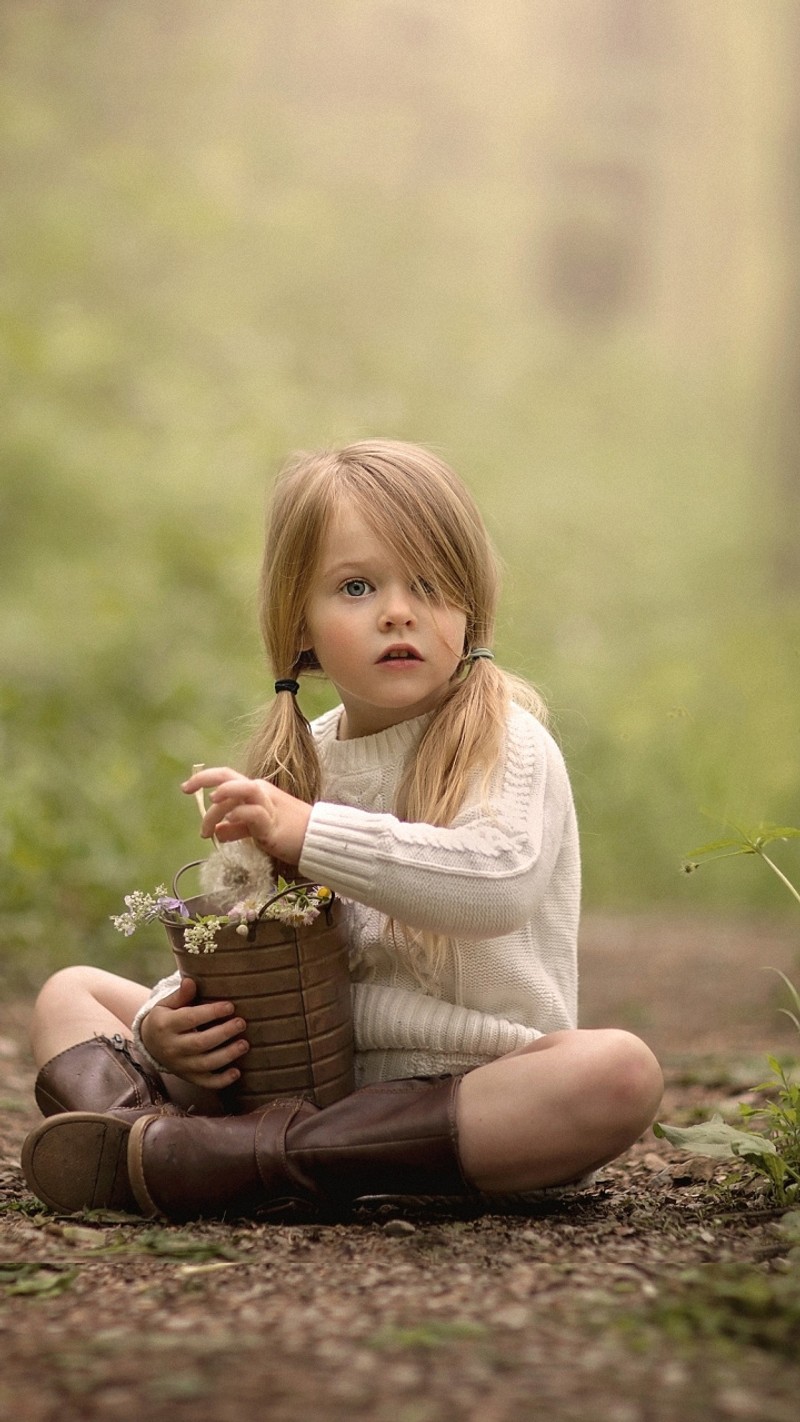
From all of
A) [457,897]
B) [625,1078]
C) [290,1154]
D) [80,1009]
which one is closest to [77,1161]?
[290,1154]

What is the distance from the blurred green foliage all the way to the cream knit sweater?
1.79 m

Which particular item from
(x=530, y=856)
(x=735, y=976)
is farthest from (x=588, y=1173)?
(x=735, y=976)

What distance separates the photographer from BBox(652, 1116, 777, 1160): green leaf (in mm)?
1970

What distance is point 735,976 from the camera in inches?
196

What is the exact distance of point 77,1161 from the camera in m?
2.07

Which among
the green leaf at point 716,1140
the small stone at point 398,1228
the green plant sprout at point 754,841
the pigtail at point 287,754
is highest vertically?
the pigtail at point 287,754

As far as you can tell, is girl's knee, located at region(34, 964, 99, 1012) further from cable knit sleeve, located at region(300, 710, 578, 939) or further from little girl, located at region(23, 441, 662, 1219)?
cable knit sleeve, located at region(300, 710, 578, 939)

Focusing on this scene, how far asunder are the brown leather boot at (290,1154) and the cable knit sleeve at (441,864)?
0.25 metres

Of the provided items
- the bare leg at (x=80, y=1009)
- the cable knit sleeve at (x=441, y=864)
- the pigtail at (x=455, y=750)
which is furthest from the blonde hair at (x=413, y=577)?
the bare leg at (x=80, y=1009)

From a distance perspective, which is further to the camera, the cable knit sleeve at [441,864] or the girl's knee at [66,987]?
Answer: the girl's knee at [66,987]

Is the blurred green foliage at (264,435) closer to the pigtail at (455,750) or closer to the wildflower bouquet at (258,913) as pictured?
the pigtail at (455,750)

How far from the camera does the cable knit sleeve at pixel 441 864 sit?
6.61 ft

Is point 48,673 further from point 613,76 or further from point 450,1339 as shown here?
point 613,76

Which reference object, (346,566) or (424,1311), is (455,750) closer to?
(346,566)
